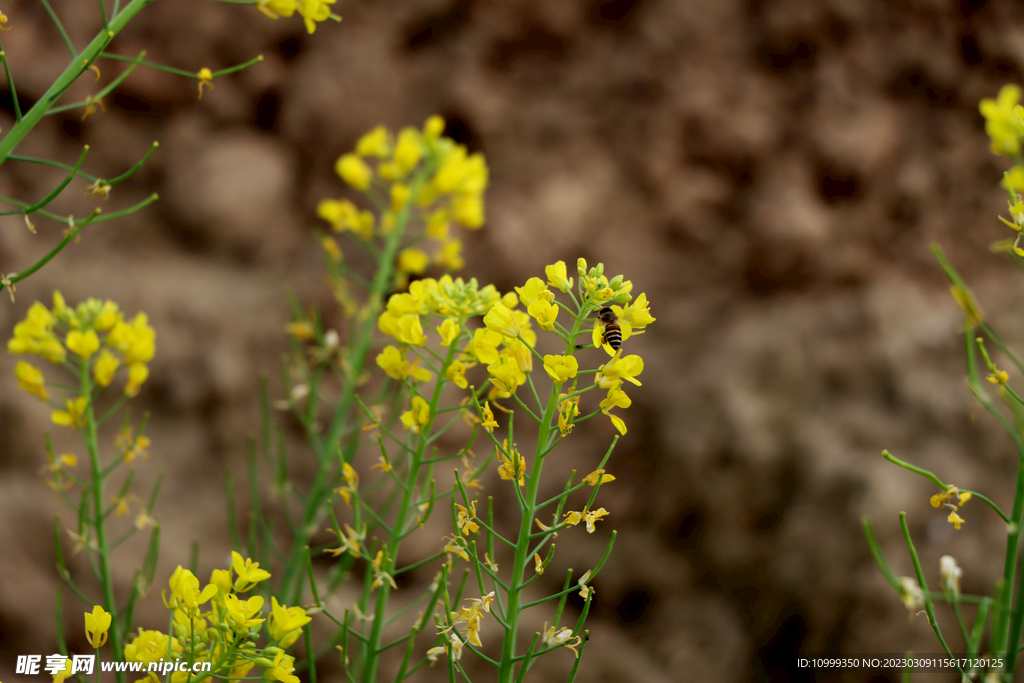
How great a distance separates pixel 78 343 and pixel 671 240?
2111 mm

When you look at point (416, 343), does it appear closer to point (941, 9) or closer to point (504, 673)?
point (504, 673)

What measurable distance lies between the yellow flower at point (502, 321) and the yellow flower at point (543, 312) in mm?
32

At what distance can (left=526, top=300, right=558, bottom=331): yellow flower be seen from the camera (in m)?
0.84

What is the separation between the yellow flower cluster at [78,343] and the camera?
1.14 meters

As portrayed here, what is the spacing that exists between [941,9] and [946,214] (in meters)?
0.81

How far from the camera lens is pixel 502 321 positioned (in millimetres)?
861

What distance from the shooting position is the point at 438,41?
2547 millimetres

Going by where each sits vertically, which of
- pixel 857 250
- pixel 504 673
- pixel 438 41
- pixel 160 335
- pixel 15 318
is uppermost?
pixel 438 41

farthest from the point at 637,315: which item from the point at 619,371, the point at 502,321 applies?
the point at 502,321

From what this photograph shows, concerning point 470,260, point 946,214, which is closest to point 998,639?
point 470,260

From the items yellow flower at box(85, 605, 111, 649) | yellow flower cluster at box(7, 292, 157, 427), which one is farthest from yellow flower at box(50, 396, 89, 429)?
yellow flower at box(85, 605, 111, 649)

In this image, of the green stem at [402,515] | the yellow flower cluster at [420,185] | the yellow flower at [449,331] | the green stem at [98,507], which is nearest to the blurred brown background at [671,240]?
the yellow flower cluster at [420,185]

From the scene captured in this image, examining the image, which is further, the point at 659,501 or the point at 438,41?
the point at 438,41

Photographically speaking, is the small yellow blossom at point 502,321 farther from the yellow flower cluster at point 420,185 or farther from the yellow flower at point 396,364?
the yellow flower cluster at point 420,185
